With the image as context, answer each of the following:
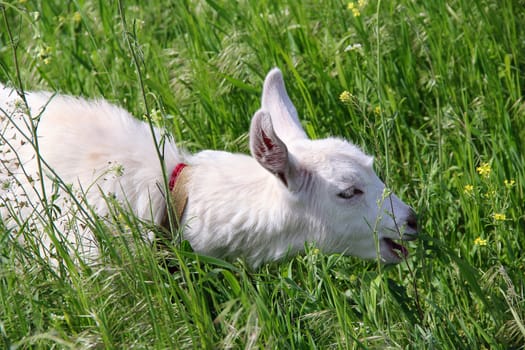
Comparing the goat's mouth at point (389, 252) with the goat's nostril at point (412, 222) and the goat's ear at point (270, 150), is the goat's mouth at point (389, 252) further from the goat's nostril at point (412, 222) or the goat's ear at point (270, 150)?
the goat's ear at point (270, 150)

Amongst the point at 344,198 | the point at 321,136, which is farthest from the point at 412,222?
the point at 321,136

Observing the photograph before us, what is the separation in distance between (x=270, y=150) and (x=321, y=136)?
142cm

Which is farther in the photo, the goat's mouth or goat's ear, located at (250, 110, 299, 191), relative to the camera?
the goat's mouth

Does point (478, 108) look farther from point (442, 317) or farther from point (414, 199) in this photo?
point (442, 317)

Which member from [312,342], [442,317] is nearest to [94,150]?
[312,342]

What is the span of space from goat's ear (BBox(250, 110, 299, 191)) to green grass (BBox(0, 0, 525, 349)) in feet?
1.15

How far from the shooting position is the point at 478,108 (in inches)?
196

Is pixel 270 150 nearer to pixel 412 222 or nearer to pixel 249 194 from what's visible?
pixel 249 194

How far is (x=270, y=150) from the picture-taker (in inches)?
144

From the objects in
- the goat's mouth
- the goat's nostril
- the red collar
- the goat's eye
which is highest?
the red collar

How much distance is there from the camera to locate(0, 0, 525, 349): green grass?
10.4 feet

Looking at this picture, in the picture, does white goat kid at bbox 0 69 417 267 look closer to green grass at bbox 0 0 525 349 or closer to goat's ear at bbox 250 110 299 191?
goat's ear at bbox 250 110 299 191

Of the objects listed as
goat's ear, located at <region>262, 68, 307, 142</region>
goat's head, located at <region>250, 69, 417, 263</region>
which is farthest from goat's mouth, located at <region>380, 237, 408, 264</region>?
goat's ear, located at <region>262, 68, 307, 142</region>

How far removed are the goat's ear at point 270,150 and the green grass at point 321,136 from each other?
352mm
